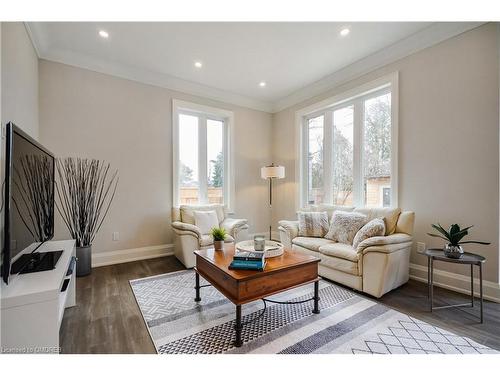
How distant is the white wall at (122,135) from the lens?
3.14 meters

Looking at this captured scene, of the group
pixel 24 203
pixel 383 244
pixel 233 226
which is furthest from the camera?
pixel 233 226

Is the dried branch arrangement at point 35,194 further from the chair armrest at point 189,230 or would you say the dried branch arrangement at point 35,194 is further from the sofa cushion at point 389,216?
the sofa cushion at point 389,216

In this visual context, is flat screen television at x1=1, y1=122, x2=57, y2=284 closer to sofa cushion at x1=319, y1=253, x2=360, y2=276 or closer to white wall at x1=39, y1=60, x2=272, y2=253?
white wall at x1=39, y1=60, x2=272, y2=253

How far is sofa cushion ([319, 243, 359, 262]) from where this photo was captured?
247 centimetres

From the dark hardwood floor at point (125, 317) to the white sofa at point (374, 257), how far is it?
18 cm

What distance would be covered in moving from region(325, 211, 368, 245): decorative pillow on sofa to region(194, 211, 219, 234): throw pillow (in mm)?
1735

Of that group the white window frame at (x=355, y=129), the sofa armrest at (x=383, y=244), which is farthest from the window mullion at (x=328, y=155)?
the sofa armrest at (x=383, y=244)

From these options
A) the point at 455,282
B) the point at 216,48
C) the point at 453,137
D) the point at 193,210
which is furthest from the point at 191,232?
the point at 453,137

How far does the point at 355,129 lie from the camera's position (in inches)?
142

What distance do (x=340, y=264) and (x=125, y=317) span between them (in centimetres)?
214

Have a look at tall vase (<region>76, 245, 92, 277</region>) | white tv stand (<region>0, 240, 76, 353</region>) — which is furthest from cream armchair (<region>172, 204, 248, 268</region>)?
white tv stand (<region>0, 240, 76, 353</region>)

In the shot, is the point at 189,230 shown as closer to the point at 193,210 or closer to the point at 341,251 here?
the point at 193,210

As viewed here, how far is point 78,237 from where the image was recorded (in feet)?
9.72

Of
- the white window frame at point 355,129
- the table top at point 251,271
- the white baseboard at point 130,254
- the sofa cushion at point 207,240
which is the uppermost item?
the white window frame at point 355,129
